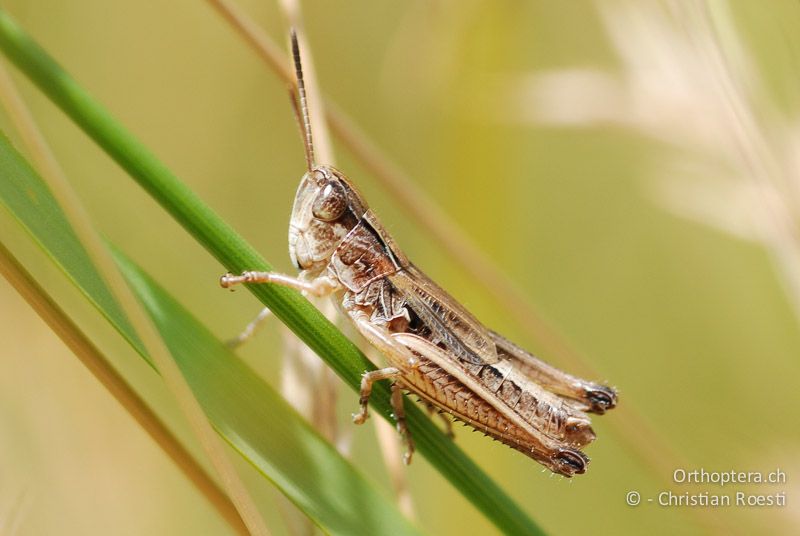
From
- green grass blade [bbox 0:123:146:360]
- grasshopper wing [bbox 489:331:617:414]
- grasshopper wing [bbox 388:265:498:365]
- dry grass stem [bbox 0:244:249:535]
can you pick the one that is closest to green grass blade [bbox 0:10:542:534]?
green grass blade [bbox 0:123:146:360]

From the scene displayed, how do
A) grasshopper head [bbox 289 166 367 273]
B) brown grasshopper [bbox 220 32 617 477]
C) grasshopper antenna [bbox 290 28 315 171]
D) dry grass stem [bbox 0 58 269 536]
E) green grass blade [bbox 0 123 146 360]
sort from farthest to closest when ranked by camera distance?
grasshopper head [bbox 289 166 367 273] < brown grasshopper [bbox 220 32 617 477] < grasshopper antenna [bbox 290 28 315 171] < green grass blade [bbox 0 123 146 360] < dry grass stem [bbox 0 58 269 536]

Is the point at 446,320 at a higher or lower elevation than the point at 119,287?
higher

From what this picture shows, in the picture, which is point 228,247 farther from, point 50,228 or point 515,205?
point 515,205

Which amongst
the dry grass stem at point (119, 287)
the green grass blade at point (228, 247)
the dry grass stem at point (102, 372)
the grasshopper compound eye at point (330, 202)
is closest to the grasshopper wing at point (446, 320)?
the grasshopper compound eye at point (330, 202)

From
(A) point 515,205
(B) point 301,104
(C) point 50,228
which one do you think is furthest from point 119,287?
(A) point 515,205

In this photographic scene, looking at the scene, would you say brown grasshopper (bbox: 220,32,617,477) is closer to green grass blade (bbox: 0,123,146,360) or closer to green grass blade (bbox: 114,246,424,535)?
green grass blade (bbox: 114,246,424,535)

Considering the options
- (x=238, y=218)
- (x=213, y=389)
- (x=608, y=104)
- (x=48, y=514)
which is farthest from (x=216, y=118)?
(x=213, y=389)

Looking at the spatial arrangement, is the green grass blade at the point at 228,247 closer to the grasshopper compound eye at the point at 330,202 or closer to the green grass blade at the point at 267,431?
the green grass blade at the point at 267,431
